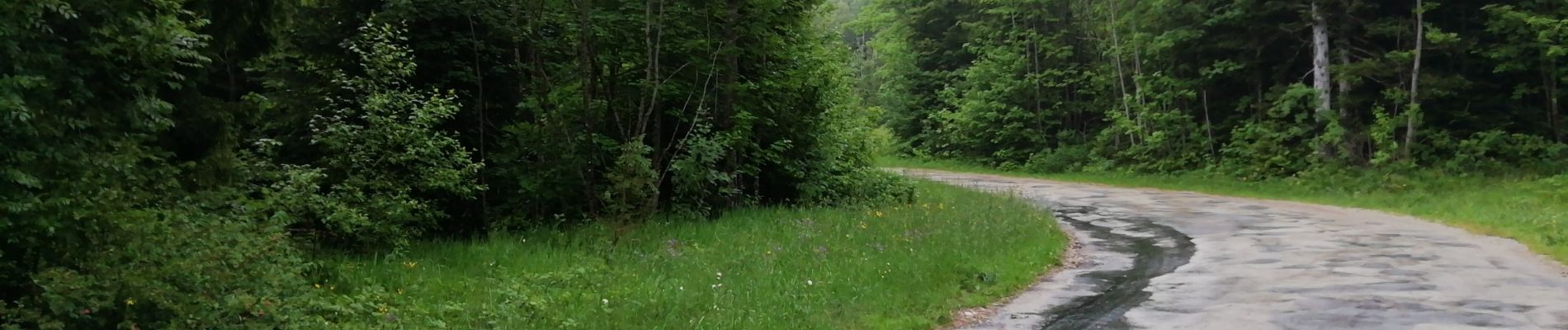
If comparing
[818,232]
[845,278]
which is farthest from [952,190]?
[845,278]

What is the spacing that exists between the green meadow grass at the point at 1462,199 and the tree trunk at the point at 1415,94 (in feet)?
5.30

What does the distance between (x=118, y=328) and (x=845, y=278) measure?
19.4 feet

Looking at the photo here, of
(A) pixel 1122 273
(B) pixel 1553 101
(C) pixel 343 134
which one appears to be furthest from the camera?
(B) pixel 1553 101

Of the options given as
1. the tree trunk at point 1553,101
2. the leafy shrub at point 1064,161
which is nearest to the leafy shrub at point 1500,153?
the tree trunk at point 1553,101

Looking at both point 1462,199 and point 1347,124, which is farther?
point 1347,124

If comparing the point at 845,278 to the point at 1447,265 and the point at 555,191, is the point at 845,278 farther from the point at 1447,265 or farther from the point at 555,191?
the point at 1447,265

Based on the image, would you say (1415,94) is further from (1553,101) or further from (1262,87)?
(1262,87)

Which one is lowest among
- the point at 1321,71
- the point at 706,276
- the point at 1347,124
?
the point at 706,276

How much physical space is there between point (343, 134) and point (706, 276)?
3.61 metres

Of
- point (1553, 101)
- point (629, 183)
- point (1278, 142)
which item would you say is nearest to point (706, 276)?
point (629, 183)

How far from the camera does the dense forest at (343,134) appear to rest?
17.5ft

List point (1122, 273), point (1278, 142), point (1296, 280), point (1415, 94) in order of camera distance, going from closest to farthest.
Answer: point (1296, 280), point (1122, 273), point (1415, 94), point (1278, 142)

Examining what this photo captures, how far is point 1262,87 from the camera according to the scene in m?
30.0

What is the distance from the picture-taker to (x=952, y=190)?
75.7ft
